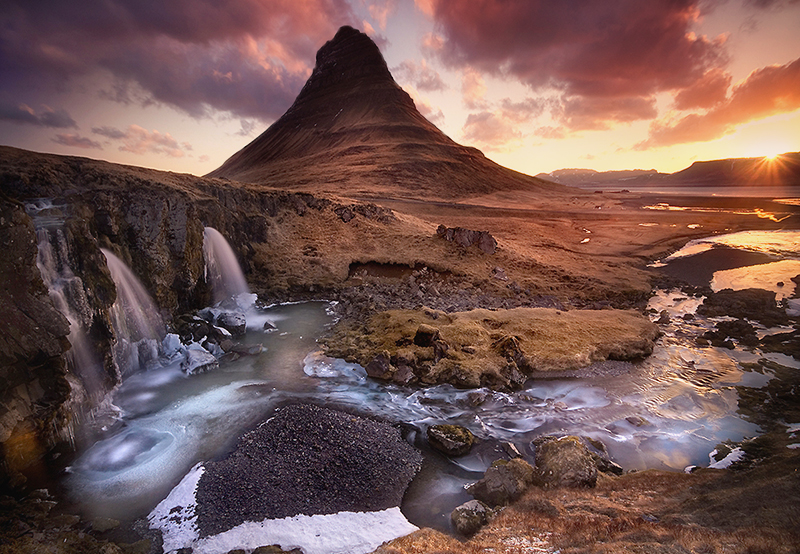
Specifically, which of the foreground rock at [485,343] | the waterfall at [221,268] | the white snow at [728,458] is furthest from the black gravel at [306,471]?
the waterfall at [221,268]

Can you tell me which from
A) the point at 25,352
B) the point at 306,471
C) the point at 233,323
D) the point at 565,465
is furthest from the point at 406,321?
the point at 25,352

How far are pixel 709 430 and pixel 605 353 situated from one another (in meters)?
5.88

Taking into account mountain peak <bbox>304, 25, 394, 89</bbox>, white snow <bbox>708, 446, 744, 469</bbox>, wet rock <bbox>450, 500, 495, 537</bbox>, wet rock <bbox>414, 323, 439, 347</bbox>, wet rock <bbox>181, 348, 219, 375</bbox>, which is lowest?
white snow <bbox>708, 446, 744, 469</bbox>

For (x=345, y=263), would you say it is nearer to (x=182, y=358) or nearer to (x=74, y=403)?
(x=182, y=358)

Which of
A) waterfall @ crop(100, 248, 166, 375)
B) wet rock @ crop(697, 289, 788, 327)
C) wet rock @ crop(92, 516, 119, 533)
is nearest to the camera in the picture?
wet rock @ crop(92, 516, 119, 533)

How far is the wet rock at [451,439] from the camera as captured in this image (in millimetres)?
13338

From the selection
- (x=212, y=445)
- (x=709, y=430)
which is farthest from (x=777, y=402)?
(x=212, y=445)

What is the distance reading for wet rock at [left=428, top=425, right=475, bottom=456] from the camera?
13338 mm

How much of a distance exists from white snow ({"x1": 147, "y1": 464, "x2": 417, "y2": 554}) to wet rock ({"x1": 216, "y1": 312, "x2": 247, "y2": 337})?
13.5 metres

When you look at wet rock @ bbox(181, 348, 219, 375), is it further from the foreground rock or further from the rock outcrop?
the foreground rock

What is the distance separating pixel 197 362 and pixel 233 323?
15.9 feet

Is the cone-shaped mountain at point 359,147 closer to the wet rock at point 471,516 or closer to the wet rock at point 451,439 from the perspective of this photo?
the wet rock at point 451,439

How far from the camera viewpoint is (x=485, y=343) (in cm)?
2022

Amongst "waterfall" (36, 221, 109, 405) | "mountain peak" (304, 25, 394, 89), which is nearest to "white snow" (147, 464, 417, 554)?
"waterfall" (36, 221, 109, 405)
